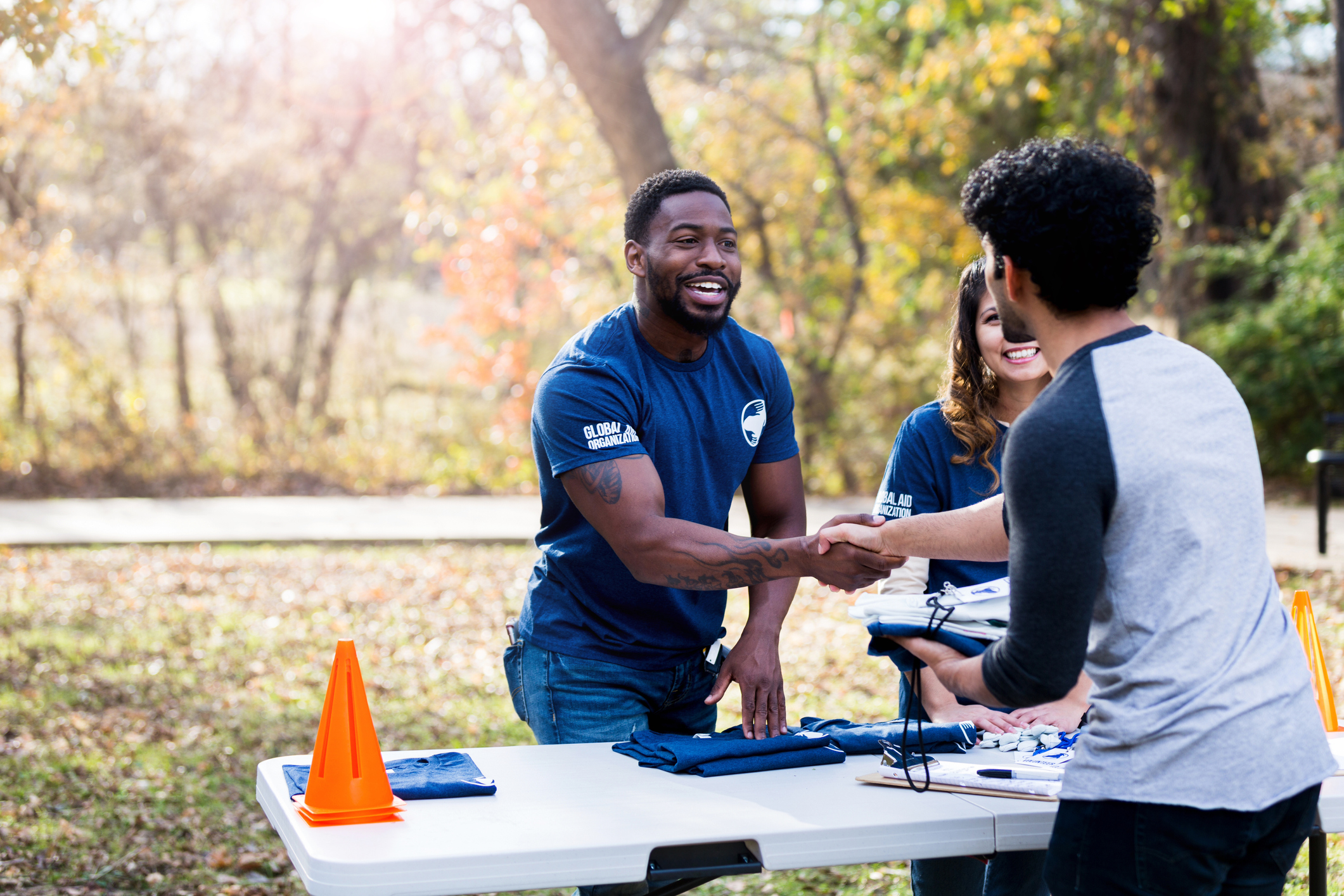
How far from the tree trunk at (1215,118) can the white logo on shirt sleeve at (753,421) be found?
10270 mm

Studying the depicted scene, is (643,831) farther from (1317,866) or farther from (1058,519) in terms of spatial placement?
(1317,866)

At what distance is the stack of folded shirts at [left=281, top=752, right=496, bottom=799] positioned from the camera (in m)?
2.47

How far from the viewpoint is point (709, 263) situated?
121 inches

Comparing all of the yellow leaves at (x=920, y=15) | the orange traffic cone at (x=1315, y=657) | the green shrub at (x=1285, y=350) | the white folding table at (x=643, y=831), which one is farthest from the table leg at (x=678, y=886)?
the green shrub at (x=1285, y=350)

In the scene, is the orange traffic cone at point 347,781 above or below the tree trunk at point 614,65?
below

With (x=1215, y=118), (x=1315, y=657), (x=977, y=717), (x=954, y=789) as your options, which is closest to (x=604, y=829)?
(x=954, y=789)

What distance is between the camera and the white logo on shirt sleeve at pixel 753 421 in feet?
10.4

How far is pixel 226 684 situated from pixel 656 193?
4971 mm

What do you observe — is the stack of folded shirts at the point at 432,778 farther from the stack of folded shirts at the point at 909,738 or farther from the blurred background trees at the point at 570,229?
the blurred background trees at the point at 570,229

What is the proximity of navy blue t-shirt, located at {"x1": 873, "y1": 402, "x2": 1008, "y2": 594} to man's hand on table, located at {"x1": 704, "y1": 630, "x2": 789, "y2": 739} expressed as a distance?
17.4 inches

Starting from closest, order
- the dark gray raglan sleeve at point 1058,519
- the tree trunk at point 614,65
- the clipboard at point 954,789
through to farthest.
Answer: the dark gray raglan sleeve at point 1058,519
the clipboard at point 954,789
the tree trunk at point 614,65

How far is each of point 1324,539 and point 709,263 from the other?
23.1 ft

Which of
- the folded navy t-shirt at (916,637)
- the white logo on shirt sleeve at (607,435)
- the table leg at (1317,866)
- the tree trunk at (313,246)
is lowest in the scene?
the table leg at (1317,866)

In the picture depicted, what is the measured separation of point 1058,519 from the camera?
5.82 ft
